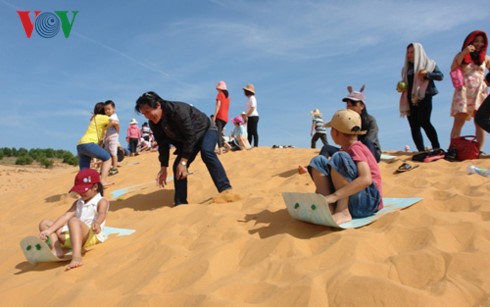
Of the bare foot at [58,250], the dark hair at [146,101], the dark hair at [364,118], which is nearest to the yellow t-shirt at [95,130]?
the dark hair at [146,101]

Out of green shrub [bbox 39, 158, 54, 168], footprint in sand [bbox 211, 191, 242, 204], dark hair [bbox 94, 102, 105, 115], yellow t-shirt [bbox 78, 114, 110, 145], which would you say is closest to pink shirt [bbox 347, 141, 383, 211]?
footprint in sand [bbox 211, 191, 242, 204]

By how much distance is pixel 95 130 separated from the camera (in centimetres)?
619

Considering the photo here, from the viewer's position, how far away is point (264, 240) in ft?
9.35

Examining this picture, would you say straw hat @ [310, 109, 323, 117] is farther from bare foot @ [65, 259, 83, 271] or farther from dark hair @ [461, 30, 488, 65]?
bare foot @ [65, 259, 83, 271]

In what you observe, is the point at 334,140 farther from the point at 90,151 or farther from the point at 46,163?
the point at 46,163

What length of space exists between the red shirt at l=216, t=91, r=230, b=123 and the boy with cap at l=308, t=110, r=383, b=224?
258 inches

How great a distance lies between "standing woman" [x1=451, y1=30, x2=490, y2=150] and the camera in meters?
5.75

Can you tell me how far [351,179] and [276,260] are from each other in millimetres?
843

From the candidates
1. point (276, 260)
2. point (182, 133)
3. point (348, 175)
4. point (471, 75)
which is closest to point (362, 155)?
point (348, 175)

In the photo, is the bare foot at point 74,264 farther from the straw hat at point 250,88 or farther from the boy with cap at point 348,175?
the straw hat at point 250,88

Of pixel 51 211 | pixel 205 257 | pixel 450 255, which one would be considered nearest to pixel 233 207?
pixel 205 257

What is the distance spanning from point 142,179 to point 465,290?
256 inches

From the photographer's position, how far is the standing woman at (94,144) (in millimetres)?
5992

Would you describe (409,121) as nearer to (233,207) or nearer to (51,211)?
(233,207)
